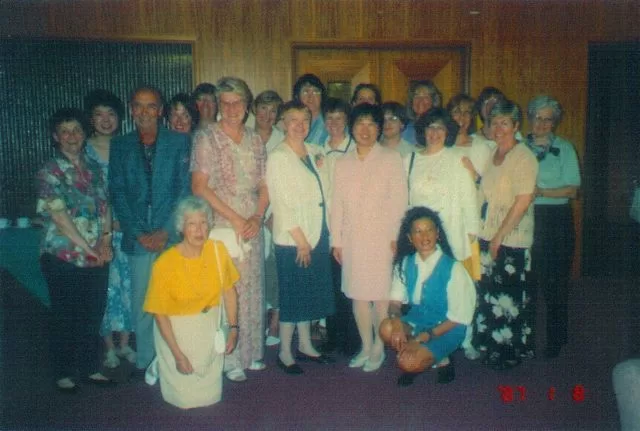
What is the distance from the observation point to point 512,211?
315cm

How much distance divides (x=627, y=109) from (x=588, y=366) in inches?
127

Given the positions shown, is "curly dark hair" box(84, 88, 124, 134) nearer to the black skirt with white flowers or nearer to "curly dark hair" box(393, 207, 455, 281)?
"curly dark hair" box(393, 207, 455, 281)

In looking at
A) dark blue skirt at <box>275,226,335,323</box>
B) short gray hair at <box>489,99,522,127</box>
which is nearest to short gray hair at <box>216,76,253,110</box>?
dark blue skirt at <box>275,226,335,323</box>

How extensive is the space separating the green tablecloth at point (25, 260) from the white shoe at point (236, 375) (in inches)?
65.5

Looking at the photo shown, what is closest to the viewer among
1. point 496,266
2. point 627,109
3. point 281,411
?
point 281,411

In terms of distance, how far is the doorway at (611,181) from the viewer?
554 cm

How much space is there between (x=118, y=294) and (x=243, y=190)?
3.43ft

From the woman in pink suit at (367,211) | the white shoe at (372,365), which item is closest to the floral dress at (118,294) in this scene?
the woman in pink suit at (367,211)

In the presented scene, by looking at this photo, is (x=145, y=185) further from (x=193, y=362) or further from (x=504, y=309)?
(x=504, y=309)

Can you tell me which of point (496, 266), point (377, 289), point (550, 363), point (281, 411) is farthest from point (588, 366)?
point (281, 411)

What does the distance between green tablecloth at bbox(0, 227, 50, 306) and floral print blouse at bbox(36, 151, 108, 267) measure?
1.25 metres

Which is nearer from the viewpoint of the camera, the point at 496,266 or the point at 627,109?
the point at 496,266

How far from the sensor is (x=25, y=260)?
407 centimetres

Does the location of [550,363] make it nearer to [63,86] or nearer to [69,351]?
[69,351]
